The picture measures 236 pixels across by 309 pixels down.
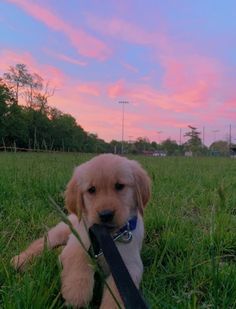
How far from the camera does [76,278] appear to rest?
2176 millimetres

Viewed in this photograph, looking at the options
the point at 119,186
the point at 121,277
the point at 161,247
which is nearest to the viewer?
the point at 121,277

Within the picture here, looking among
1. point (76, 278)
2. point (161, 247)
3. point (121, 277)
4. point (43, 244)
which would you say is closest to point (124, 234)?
point (76, 278)

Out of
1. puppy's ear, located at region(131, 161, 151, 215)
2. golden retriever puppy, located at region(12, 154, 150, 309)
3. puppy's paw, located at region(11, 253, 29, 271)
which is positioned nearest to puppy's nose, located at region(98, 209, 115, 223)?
golden retriever puppy, located at region(12, 154, 150, 309)

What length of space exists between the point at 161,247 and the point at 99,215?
1.04m

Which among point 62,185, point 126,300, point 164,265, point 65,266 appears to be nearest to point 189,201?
point 62,185

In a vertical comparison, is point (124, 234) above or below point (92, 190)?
below

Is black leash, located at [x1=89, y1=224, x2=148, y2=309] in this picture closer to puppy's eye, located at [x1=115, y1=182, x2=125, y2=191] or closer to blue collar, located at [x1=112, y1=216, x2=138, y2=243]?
blue collar, located at [x1=112, y1=216, x2=138, y2=243]

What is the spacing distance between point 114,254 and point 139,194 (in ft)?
3.89

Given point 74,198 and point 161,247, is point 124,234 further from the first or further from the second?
point 161,247

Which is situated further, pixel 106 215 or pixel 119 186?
pixel 119 186

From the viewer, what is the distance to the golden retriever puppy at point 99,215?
217 centimetres

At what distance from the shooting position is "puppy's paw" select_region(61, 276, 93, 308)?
2088mm

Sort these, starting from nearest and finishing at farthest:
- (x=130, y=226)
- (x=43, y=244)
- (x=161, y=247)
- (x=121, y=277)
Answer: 1. (x=121, y=277)
2. (x=130, y=226)
3. (x=43, y=244)
4. (x=161, y=247)

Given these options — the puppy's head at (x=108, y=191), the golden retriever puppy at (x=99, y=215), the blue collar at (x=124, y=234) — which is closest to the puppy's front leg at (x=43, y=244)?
the golden retriever puppy at (x=99, y=215)
